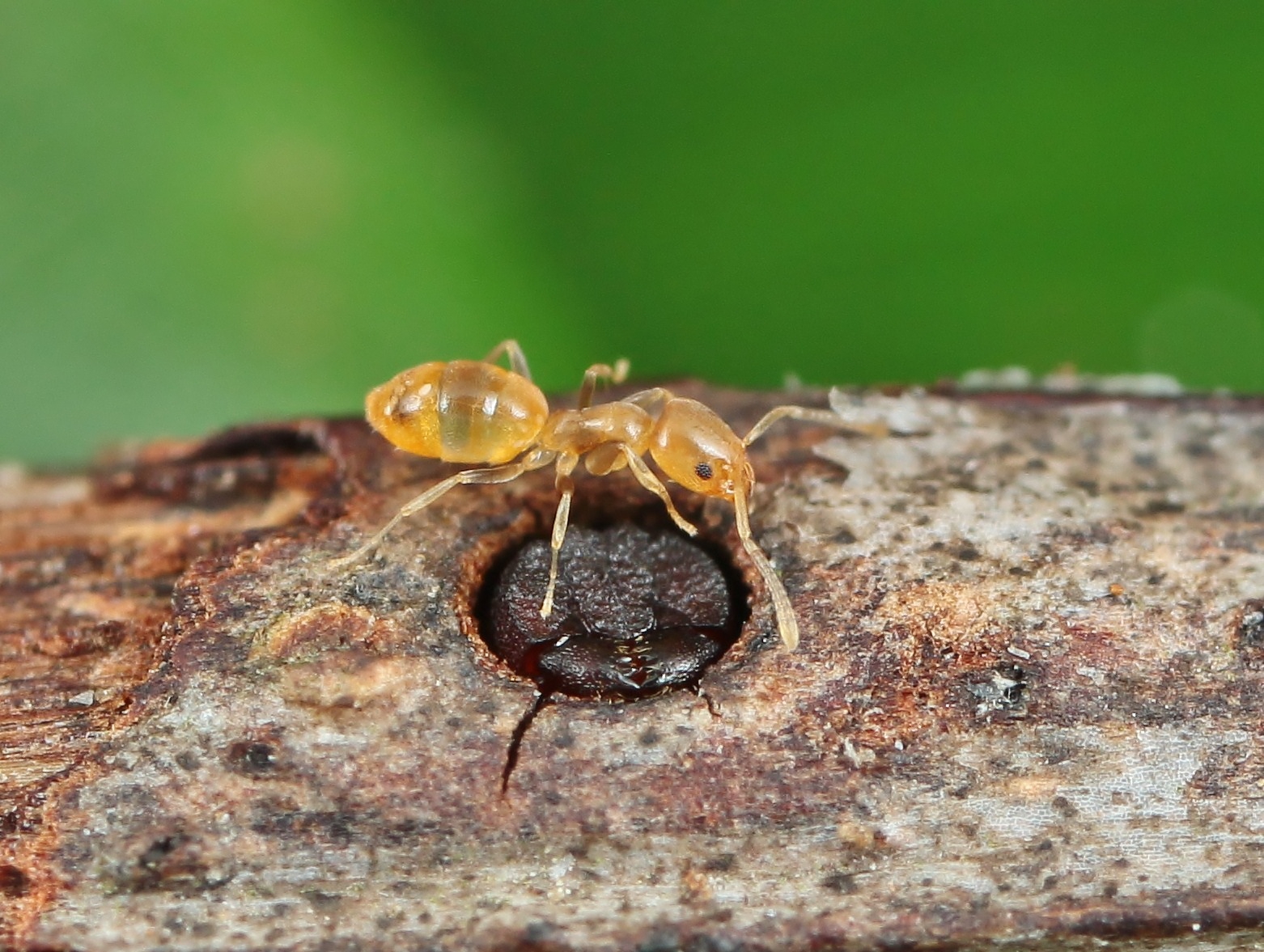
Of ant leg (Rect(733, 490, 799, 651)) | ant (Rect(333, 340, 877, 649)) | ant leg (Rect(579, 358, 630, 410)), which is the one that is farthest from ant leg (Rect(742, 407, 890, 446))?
ant leg (Rect(579, 358, 630, 410))

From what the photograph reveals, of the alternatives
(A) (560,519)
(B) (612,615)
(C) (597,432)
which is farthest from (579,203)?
(B) (612,615)

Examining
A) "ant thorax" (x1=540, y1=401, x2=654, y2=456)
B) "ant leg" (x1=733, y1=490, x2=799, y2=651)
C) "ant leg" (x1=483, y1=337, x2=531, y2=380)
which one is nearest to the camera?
"ant leg" (x1=733, y1=490, x2=799, y2=651)

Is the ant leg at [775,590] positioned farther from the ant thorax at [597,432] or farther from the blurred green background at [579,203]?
the blurred green background at [579,203]

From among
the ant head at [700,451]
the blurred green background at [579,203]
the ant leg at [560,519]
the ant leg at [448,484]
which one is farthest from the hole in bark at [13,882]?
the blurred green background at [579,203]

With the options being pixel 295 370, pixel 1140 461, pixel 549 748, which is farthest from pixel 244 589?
pixel 295 370

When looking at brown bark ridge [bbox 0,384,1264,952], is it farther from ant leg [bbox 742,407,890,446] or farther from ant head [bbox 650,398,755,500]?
ant leg [bbox 742,407,890,446]

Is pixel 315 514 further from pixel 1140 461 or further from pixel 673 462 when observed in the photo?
pixel 1140 461

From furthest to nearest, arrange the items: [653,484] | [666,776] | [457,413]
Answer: [457,413] < [653,484] < [666,776]

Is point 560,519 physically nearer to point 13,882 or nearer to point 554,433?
point 554,433
